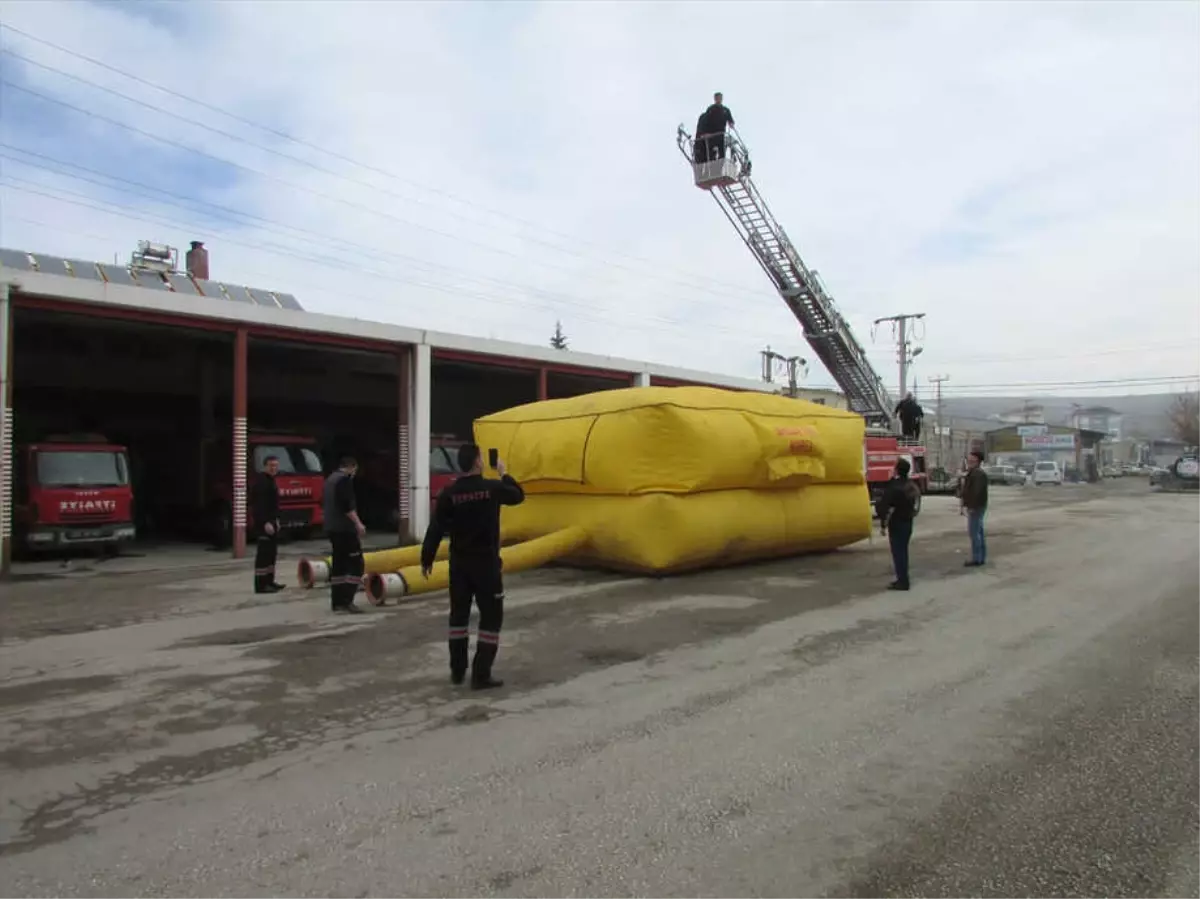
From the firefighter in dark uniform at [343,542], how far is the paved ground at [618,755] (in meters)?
0.43

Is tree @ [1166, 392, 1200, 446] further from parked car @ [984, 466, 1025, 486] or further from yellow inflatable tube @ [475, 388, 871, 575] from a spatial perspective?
yellow inflatable tube @ [475, 388, 871, 575]

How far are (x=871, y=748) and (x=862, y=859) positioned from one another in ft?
4.44

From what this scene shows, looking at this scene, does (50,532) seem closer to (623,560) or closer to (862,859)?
(623,560)

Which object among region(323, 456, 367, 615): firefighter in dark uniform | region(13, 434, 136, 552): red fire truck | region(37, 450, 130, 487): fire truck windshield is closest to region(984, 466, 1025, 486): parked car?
region(37, 450, 130, 487): fire truck windshield

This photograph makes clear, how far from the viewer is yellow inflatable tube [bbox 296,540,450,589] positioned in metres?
10.4

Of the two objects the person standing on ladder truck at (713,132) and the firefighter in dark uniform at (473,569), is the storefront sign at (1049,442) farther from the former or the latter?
the firefighter in dark uniform at (473,569)

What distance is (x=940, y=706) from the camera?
5.56 m

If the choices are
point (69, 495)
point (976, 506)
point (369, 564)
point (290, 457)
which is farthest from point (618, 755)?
point (290, 457)

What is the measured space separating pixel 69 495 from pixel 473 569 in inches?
489

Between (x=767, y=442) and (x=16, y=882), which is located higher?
(x=767, y=442)

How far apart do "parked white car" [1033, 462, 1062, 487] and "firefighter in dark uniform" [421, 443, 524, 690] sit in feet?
181

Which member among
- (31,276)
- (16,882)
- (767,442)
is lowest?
(16,882)

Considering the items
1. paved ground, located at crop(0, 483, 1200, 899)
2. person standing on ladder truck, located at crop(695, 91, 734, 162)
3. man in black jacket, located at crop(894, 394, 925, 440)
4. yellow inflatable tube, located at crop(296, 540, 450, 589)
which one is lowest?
paved ground, located at crop(0, 483, 1200, 899)

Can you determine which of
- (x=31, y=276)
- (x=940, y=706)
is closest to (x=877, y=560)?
(x=940, y=706)
